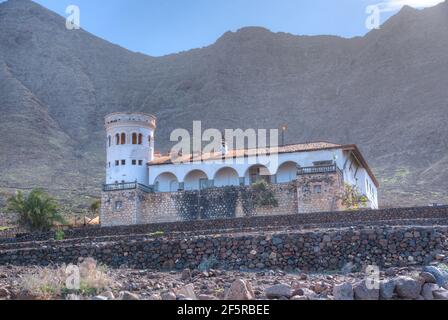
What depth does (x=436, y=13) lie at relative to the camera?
133125mm

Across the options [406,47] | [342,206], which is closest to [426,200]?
[342,206]

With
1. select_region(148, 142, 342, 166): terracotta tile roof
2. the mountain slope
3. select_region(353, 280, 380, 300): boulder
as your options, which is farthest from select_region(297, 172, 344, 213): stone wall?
select_region(353, 280, 380, 300): boulder

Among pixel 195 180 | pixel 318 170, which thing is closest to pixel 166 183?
pixel 195 180

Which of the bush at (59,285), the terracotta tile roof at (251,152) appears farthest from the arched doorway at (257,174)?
→ the bush at (59,285)

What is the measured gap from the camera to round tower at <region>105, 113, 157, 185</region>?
41781mm

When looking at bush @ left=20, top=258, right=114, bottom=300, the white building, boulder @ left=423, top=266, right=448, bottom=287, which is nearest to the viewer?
boulder @ left=423, top=266, right=448, bottom=287

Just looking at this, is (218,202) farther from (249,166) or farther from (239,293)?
(239,293)

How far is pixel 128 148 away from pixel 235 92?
273 feet

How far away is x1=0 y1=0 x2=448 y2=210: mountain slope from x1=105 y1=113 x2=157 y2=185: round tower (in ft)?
62.7

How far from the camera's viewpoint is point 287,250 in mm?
18125

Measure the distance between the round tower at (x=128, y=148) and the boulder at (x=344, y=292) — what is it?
32080 mm

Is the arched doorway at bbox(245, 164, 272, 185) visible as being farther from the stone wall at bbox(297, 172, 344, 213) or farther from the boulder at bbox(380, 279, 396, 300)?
the boulder at bbox(380, 279, 396, 300)
